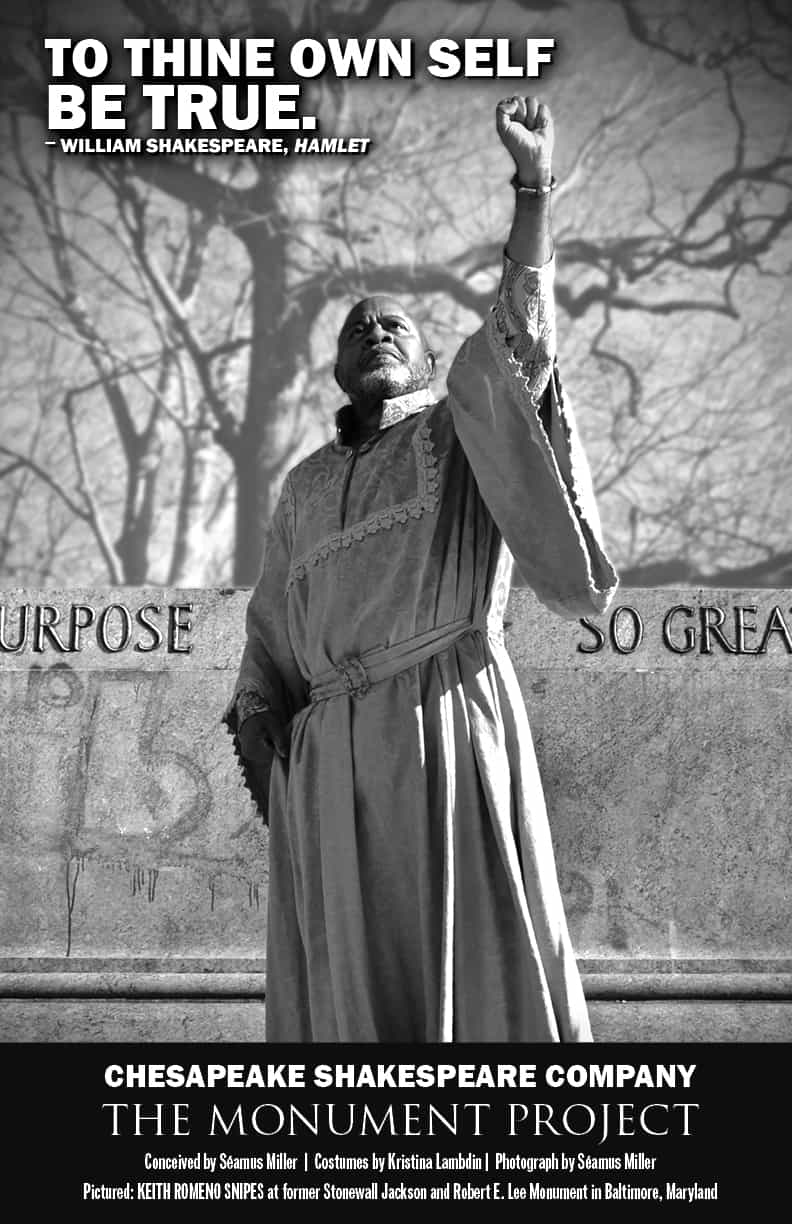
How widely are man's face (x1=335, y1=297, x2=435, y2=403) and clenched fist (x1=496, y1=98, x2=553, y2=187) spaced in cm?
78

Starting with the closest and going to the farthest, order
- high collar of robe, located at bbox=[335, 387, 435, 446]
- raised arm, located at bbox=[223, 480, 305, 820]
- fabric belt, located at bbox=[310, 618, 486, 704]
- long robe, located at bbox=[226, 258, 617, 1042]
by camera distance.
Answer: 1. long robe, located at bbox=[226, 258, 617, 1042]
2. fabric belt, located at bbox=[310, 618, 486, 704]
3. raised arm, located at bbox=[223, 480, 305, 820]
4. high collar of robe, located at bbox=[335, 387, 435, 446]

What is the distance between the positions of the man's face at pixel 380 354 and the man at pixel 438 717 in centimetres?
17

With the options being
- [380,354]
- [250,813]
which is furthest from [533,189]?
[250,813]

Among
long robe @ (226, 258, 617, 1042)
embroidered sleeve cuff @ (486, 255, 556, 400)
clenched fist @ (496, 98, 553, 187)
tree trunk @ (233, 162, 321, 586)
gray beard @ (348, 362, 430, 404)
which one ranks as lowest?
long robe @ (226, 258, 617, 1042)


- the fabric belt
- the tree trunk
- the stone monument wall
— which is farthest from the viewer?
the tree trunk

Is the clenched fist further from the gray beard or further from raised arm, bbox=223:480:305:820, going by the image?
raised arm, bbox=223:480:305:820

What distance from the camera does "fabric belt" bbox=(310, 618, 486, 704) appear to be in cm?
532

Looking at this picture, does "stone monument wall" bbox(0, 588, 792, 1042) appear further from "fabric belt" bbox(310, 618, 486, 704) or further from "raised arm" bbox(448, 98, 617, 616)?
"raised arm" bbox(448, 98, 617, 616)

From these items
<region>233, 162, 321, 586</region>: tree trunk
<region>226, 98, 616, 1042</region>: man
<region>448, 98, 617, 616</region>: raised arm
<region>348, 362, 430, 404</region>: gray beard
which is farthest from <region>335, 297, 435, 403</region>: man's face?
<region>233, 162, 321, 586</region>: tree trunk

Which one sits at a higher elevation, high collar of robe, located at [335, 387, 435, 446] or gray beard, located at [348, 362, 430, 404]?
gray beard, located at [348, 362, 430, 404]

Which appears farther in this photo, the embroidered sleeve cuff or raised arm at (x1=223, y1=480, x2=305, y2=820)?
raised arm at (x1=223, y1=480, x2=305, y2=820)

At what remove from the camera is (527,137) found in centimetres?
511

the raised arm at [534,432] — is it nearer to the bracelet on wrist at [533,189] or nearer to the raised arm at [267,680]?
the bracelet on wrist at [533,189]
